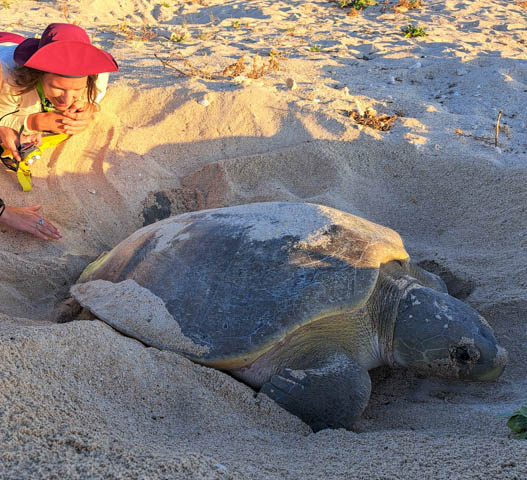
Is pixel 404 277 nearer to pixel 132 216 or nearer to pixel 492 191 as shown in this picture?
pixel 492 191

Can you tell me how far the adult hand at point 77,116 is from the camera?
9.89 feet

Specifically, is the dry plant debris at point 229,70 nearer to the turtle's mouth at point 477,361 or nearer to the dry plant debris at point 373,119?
the dry plant debris at point 373,119

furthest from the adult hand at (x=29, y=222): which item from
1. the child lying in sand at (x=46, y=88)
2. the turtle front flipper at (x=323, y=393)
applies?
the turtle front flipper at (x=323, y=393)

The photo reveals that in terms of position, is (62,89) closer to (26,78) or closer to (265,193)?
(26,78)

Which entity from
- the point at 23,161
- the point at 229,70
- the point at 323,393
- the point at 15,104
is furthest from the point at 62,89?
the point at 323,393

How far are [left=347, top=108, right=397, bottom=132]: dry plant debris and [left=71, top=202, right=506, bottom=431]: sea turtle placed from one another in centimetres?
157

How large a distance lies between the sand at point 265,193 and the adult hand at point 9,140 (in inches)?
7.4

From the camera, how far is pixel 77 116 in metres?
3.05

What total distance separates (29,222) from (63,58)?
0.89 metres

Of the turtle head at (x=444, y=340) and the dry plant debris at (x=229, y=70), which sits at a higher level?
the dry plant debris at (x=229, y=70)

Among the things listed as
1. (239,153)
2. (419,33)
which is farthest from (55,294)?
(419,33)

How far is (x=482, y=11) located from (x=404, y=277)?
5.07 meters

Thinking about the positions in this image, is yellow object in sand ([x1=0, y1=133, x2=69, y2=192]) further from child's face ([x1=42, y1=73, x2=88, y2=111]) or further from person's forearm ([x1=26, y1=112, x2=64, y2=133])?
child's face ([x1=42, y1=73, x2=88, y2=111])

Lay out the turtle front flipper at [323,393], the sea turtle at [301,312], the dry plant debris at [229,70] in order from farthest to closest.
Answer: the dry plant debris at [229,70], the sea turtle at [301,312], the turtle front flipper at [323,393]
